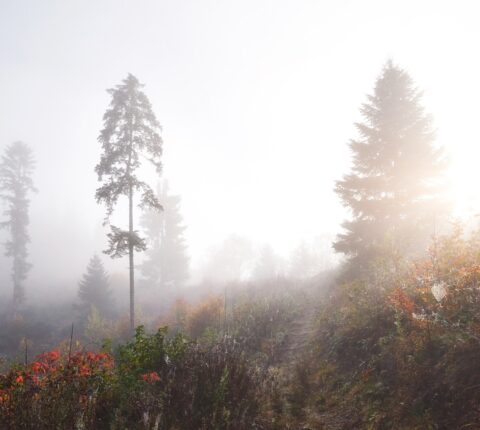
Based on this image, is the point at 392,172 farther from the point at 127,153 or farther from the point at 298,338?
the point at 127,153

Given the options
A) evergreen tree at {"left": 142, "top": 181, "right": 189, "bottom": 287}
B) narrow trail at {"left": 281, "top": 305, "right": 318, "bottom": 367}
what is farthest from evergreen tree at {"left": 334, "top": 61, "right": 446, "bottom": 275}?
evergreen tree at {"left": 142, "top": 181, "right": 189, "bottom": 287}

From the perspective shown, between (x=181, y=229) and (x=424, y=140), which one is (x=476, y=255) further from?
(x=181, y=229)

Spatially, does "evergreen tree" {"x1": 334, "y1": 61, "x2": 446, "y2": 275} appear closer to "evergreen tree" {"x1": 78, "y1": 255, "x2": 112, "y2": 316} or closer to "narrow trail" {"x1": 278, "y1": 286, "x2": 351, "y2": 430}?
"narrow trail" {"x1": 278, "y1": 286, "x2": 351, "y2": 430}

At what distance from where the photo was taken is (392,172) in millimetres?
16328

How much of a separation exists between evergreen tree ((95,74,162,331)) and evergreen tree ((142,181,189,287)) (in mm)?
23432

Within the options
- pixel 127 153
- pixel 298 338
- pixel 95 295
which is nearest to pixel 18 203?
pixel 95 295

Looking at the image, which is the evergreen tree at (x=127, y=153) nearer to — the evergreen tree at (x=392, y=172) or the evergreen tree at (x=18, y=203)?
the evergreen tree at (x=392, y=172)

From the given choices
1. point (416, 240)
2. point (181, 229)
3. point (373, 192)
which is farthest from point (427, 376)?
point (181, 229)

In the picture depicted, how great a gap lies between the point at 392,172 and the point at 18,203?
127 ft

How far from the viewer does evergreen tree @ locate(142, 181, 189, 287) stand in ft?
144

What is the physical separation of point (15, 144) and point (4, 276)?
3386cm

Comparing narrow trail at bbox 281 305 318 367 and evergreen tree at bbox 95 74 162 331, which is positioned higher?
evergreen tree at bbox 95 74 162 331

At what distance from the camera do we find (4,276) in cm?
6044

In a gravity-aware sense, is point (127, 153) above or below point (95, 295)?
above
